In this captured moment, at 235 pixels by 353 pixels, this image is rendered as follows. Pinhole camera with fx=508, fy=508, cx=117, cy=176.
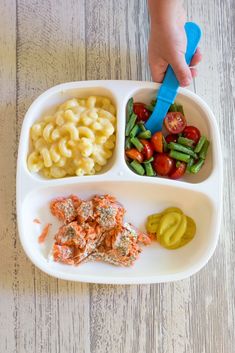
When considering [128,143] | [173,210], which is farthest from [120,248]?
[128,143]

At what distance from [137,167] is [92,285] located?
412mm

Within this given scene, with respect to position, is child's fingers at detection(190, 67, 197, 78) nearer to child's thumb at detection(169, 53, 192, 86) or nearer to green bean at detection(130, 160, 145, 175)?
child's thumb at detection(169, 53, 192, 86)

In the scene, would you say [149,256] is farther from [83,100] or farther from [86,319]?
[83,100]

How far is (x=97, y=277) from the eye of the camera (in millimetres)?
1503

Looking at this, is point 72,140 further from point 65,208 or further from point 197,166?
point 197,166

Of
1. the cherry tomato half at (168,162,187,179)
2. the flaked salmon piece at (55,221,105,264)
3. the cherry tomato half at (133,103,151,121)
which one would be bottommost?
the flaked salmon piece at (55,221,105,264)

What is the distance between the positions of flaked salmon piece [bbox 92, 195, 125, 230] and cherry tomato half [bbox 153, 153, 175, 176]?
0.18 meters

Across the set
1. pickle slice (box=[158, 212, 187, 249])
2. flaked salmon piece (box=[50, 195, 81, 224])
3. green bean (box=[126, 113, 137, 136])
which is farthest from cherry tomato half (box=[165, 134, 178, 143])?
flaked salmon piece (box=[50, 195, 81, 224])

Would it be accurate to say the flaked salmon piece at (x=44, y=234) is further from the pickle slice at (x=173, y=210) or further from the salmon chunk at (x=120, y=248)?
the pickle slice at (x=173, y=210)

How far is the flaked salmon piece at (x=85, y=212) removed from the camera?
1544 mm

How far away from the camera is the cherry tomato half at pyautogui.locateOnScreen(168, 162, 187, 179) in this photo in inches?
61.4

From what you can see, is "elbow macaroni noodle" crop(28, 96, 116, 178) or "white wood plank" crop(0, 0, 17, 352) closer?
"elbow macaroni noodle" crop(28, 96, 116, 178)

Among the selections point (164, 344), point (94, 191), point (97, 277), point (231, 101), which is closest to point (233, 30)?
point (231, 101)

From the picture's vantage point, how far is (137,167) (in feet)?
5.06
